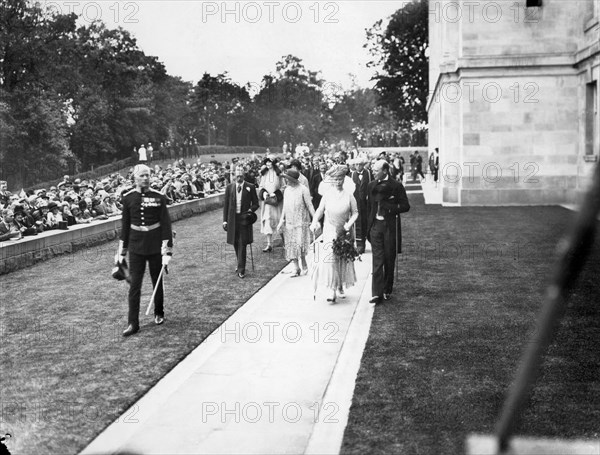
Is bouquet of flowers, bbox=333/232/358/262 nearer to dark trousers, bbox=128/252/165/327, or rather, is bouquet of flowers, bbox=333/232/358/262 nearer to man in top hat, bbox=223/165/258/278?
dark trousers, bbox=128/252/165/327

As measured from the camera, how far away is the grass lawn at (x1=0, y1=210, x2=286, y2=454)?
20.3 ft

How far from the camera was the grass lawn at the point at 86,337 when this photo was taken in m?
6.18

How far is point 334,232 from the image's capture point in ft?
35.6

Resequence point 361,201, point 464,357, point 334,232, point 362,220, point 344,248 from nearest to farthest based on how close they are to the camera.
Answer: point 464,357, point 344,248, point 334,232, point 362,220, point 361,201

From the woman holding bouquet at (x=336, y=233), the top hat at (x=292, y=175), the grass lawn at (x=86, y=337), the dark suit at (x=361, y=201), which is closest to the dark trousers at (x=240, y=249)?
the grass lawn at (x=86, y=337)

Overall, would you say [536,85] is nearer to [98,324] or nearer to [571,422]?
[98,324]

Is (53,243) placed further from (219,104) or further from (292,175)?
(219,104)

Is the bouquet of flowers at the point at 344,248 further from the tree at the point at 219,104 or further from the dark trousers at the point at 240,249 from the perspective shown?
the tree at the point at 219,104

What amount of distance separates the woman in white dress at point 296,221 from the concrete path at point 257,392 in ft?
9.02

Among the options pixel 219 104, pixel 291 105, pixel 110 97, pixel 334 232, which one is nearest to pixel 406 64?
pixel 110 97

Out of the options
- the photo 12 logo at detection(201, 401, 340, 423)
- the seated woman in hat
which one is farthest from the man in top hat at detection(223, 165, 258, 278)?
the photo 12 logo at detection(201, 401, 340, 423)

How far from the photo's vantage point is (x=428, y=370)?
7215 mm

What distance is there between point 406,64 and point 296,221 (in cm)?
5560

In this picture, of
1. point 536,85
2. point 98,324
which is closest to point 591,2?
point 536,85
